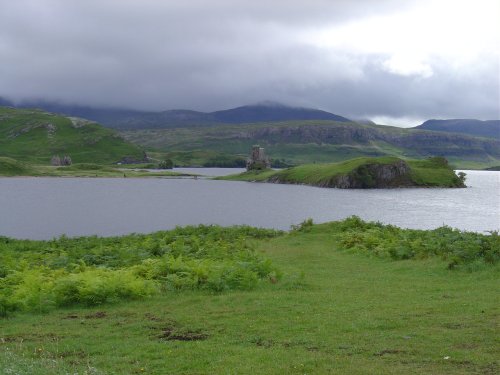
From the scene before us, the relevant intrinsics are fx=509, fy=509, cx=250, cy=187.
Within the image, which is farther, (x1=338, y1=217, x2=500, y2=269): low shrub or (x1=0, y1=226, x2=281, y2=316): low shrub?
(x1=338, y1=217, x2=500, y2=269): low shrub

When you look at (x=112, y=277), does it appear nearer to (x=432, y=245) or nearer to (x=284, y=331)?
(x=284, y=331)

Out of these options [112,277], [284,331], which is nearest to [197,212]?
[112,277]

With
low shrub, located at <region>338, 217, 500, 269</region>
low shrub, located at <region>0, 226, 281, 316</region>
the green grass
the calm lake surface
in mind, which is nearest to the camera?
the green grass

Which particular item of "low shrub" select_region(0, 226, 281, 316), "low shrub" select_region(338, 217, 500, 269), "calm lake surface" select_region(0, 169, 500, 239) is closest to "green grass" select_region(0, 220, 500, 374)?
"low shrub" select_region(0, 226, 281, 316)

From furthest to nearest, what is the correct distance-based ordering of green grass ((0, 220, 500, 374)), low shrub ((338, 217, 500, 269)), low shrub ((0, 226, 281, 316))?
1. low shrub ((338, 217, 500, 269))
2. low shrub ((0, 226, 281, 316))
3. green grass ((0, 220, 500, 374))

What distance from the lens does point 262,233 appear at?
61.2 meters

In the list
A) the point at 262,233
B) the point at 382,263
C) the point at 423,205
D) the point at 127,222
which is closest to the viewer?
the point at 382,263

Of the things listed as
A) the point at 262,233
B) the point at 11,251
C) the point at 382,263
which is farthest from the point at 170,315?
the point at 262,233

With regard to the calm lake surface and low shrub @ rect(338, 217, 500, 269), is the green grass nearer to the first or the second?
low shrub @ rect(338, 217, 500, 269)

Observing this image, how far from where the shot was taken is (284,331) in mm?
18844

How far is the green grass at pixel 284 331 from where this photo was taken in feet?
49.0

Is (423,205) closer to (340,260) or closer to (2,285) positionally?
(340,260)

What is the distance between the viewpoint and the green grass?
1494cm

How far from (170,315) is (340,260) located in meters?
20.4
